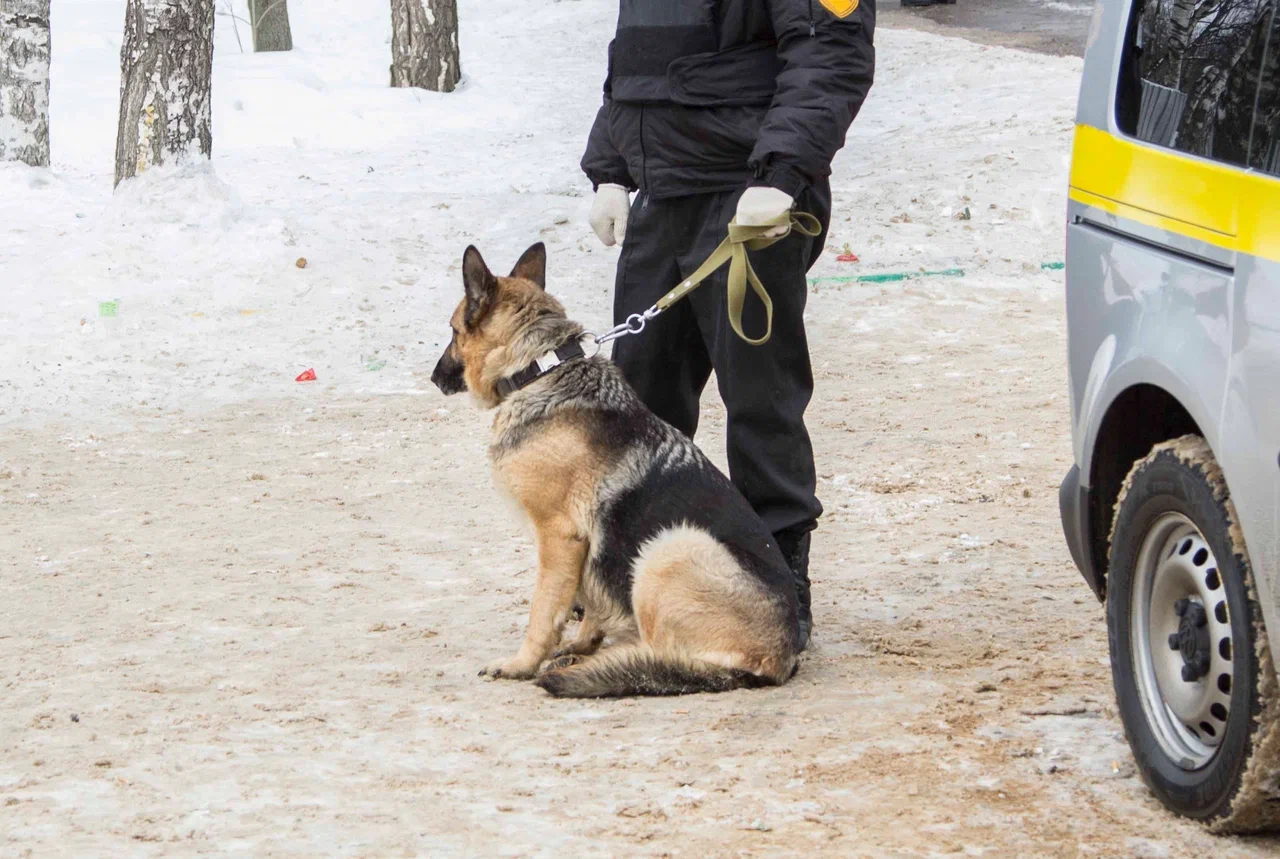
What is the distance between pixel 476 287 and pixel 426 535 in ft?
6.28

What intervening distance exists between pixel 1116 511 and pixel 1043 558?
7.47 ft

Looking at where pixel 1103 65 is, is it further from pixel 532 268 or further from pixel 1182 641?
pixel 532 268

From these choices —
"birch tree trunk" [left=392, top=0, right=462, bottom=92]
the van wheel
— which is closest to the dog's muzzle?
the van wheel

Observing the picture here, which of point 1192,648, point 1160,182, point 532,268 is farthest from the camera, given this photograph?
point 532,268

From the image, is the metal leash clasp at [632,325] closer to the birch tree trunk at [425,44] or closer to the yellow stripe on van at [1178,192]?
the yellow stripe on van at [1178,192]

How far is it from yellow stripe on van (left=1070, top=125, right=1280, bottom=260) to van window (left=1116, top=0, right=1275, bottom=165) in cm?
4

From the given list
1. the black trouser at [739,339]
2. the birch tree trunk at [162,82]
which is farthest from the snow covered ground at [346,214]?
the black trouser at [739,339]

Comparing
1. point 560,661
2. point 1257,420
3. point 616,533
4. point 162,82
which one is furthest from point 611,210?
point 162,82

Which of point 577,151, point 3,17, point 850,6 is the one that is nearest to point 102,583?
point 850,6

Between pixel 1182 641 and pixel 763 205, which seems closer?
pixel 1182 641

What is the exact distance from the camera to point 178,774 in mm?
3453

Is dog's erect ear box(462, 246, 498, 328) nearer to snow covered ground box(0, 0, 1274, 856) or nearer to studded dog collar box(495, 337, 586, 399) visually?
studded dog collar box(495, 337, 586, 399)

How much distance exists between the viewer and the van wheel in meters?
2.69

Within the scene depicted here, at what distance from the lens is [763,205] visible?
407 cm
